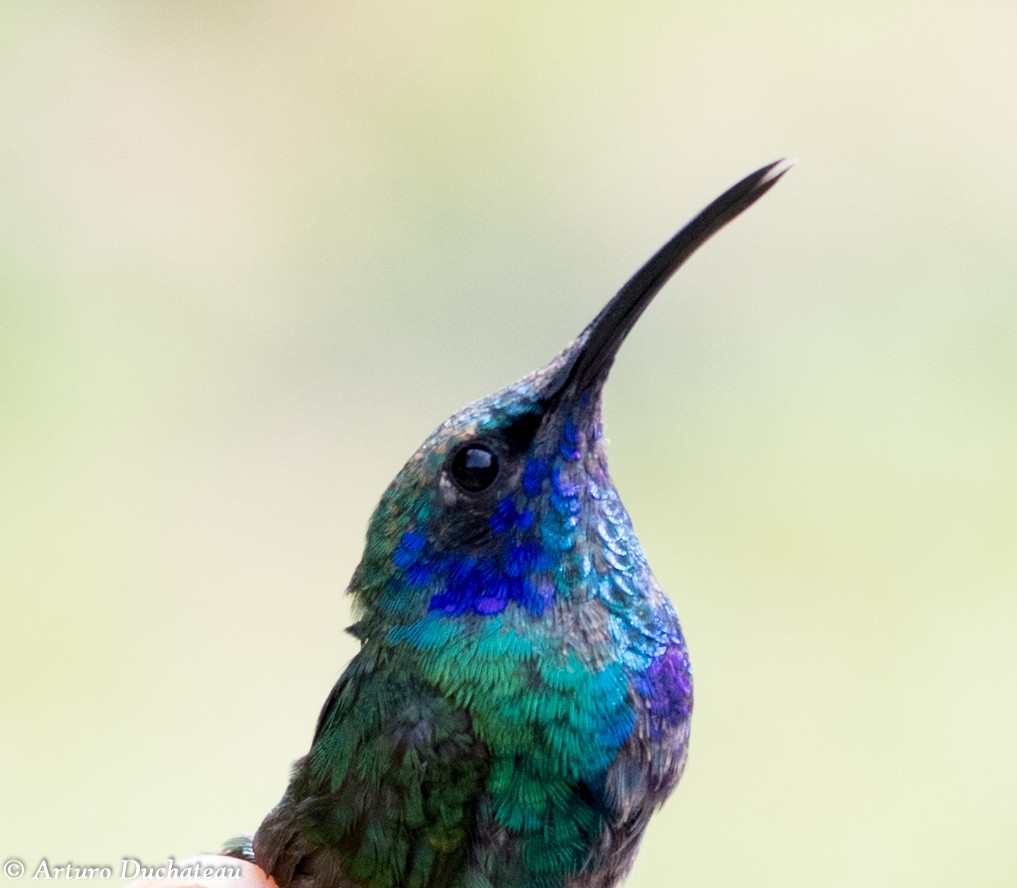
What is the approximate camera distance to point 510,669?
1623 millimetres

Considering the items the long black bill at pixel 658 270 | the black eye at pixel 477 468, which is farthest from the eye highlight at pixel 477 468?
the long black bill at pixel 658 270

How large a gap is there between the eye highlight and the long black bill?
15cm

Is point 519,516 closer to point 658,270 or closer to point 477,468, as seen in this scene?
point 477,468

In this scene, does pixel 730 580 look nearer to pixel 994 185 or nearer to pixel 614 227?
pixel 614 227

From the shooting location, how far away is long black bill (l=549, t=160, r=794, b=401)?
5.24ft

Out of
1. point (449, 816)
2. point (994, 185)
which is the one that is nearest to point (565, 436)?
point (449, 816)

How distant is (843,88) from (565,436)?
7.81 feet

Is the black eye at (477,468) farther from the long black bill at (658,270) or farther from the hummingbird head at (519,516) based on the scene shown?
the long black bill at (658,270)

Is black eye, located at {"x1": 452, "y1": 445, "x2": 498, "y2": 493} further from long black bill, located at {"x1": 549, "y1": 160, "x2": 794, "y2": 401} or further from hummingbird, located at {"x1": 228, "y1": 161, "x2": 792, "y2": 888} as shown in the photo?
long black bill, located at {"x1": 549, "y1": 160, "x2": 794, "y2": 401}

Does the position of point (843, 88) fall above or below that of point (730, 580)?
above

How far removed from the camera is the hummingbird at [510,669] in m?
1.59

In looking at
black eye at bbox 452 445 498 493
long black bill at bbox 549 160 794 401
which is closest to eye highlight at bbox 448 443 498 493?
black eye at bbox 452 445 498 493

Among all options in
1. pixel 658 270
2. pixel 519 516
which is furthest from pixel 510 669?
pixel 658 270

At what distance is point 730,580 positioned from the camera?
140 inches
